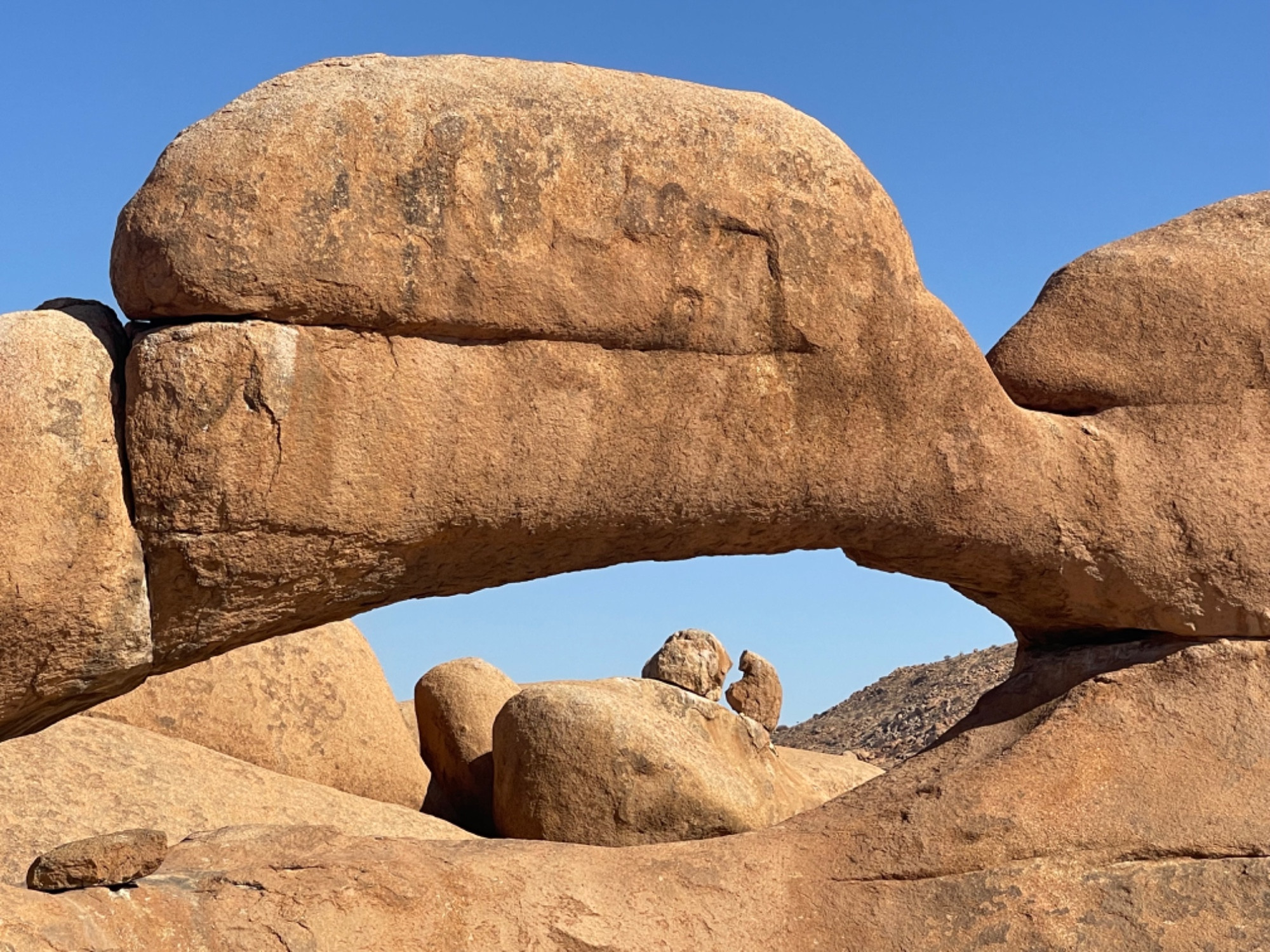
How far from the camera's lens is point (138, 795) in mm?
6266

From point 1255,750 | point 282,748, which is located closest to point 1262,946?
point 1255,750

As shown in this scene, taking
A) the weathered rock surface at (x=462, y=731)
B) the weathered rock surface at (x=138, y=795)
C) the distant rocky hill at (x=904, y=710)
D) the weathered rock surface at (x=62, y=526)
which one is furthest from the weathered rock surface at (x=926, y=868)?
the distant rocky hill at (x=904, y=710)

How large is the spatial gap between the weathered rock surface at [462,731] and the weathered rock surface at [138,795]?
0.81 meters

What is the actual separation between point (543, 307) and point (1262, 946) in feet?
9.62

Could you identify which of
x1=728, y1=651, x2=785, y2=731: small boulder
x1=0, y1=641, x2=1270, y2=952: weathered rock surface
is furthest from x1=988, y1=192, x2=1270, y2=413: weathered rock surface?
x1=728, y1=651, x2=785, y2=731: small boulder

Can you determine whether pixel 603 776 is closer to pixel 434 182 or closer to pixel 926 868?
pixel 926 868

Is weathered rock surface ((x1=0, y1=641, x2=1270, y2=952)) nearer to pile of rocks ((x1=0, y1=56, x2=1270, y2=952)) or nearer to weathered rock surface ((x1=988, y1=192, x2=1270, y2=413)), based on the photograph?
pile of rocks ((x1=0, y1=56, x2=1270, y2=952))

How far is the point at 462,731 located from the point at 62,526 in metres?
4.43

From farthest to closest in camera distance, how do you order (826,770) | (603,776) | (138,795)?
(826,770)
(603,776)
(138,795)

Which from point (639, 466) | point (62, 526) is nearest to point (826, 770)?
point (639, 466)

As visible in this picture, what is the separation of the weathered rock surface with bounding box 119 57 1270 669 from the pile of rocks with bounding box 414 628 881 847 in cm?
211

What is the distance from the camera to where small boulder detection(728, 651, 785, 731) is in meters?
10.1

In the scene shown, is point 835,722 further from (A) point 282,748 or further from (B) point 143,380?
(B) point 143,380

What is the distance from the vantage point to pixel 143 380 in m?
4.03
